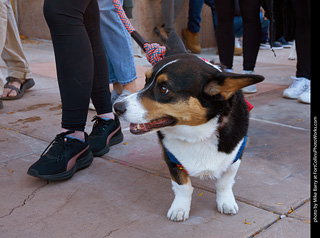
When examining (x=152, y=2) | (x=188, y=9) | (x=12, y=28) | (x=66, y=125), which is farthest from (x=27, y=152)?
(x=188, y=9)

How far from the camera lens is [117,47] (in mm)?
4059

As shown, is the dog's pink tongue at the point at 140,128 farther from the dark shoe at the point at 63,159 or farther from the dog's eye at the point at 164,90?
the dark shoe at the point at 63,159

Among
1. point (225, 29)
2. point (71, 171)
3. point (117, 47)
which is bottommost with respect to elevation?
point (71, 171)

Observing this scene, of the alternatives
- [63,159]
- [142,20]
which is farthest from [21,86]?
[142,20]

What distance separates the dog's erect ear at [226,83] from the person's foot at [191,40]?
682cm

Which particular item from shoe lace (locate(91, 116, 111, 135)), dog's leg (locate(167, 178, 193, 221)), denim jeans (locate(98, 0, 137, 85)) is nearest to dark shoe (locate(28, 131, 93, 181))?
shoe lace (locate(91, 116, 111, 135))

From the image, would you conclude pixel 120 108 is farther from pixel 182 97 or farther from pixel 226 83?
pixel 226 83

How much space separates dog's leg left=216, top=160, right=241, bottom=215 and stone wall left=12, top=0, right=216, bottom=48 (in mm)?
6084

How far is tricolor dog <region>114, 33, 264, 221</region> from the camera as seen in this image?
2.09 meters

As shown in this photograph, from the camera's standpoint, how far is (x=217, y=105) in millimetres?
2133

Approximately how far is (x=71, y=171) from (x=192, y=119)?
0.96 m

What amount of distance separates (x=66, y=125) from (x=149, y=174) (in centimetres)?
64

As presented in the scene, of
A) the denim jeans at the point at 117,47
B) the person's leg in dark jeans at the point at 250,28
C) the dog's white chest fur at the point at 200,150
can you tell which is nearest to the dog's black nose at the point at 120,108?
the dog's white chest fur at the point at 200,150

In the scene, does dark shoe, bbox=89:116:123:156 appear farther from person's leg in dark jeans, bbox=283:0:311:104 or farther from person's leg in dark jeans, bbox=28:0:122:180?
person's leg in dark jeans, bbox=283:0:311:104
